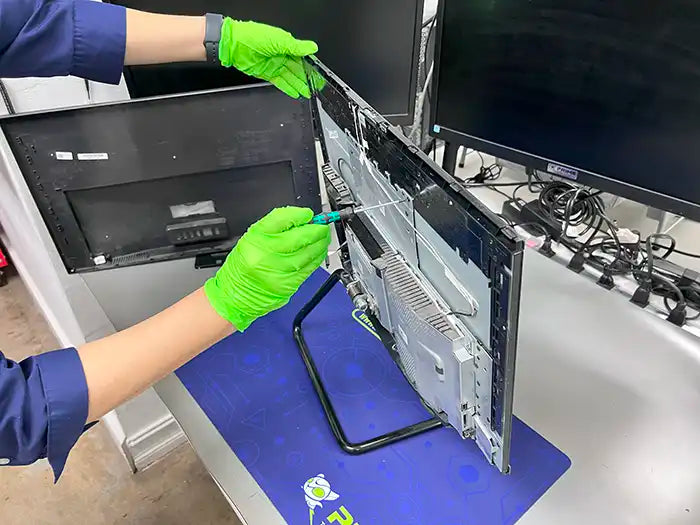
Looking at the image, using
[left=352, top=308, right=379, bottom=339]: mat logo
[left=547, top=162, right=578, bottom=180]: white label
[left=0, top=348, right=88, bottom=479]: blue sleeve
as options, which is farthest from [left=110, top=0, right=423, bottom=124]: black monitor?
[left=0, top=348, right=88, bottom=479]: blue sleeve

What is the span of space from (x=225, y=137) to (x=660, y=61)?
0.63 m

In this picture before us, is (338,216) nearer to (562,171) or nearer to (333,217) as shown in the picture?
(333,217)

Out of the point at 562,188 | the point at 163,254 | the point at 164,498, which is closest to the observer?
the point at 163,254

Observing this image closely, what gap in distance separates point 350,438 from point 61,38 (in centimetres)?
75

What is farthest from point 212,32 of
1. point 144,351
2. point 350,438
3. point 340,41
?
point 350,438

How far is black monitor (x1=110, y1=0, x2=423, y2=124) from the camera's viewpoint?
91 centimetres

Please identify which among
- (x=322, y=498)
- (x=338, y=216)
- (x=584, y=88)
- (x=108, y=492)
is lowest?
(x=108, y=492)

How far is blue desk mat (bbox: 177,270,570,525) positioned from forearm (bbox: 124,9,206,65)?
0.49 meters

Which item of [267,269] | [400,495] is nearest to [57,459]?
[267,269]

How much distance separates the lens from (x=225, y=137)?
889mm

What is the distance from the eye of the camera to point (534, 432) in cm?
84

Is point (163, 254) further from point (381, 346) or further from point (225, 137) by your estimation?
point (381, 346)

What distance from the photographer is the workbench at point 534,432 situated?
759mm

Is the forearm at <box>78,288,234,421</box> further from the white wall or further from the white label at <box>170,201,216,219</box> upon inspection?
the white wall
